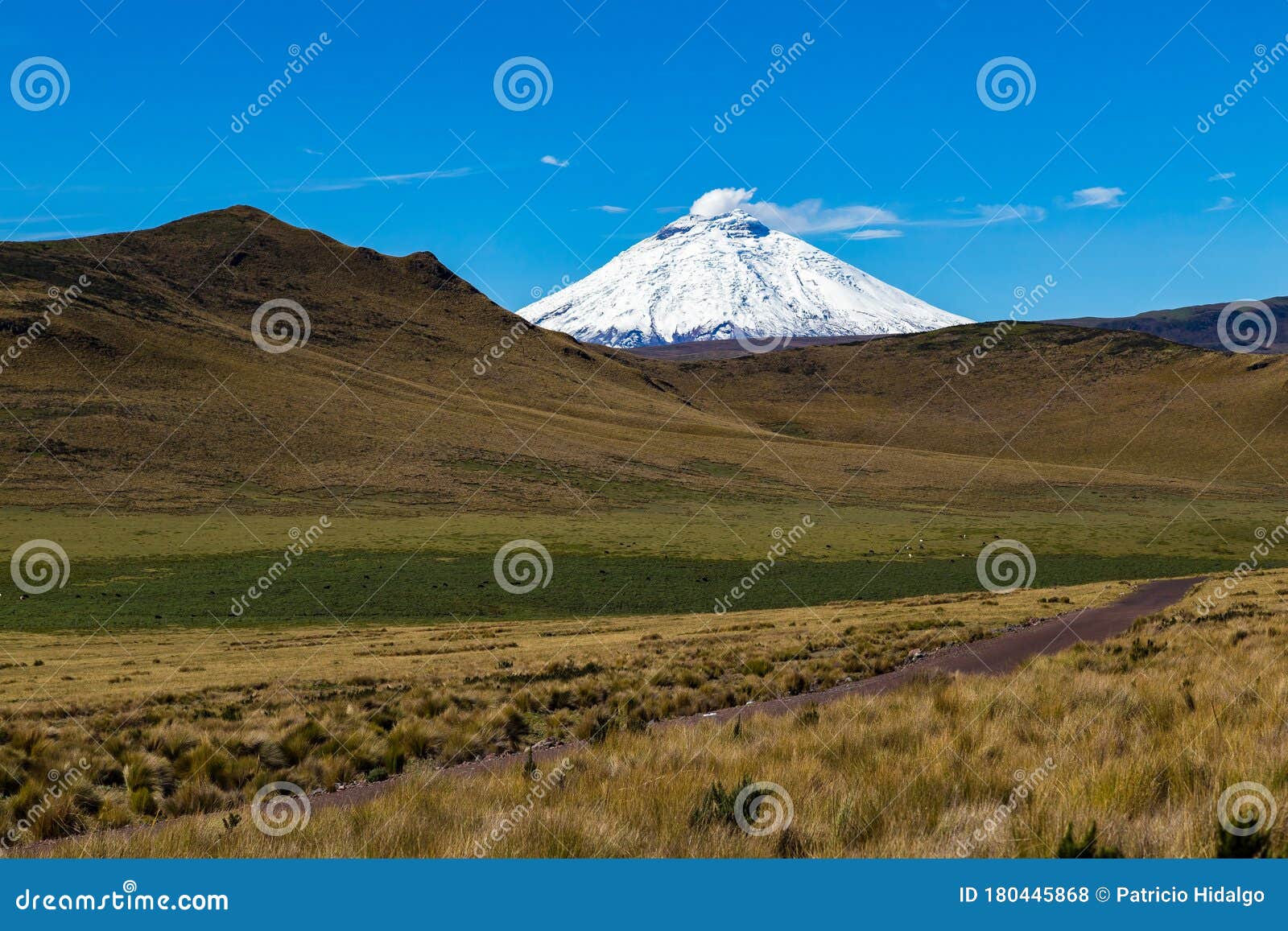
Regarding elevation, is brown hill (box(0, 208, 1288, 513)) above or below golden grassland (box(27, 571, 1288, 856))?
above

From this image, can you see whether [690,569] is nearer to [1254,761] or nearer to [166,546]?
[166,546]

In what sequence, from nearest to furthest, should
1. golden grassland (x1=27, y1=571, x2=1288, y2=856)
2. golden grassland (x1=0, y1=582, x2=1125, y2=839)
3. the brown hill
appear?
golden grassland (x1=27, y1=571, x2=1288, y2=856), golden grassland (x1=0, y1=582, x2=1125, y2=839), the brown hill

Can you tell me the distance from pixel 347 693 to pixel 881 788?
11223 mm

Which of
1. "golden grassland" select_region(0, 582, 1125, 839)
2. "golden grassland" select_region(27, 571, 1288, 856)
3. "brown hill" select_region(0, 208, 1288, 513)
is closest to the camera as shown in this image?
"golden grassland" select_region(27, 571, 1288, 856)

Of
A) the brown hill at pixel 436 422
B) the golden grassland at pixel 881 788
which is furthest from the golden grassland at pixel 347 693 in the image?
the brown hill at pixel 436 422

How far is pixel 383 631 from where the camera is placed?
3391 cm

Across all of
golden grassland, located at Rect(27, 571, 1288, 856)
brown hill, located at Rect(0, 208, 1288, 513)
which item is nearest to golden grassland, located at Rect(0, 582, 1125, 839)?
golden grassland, located at Rect(27, 571, 1288, 856)

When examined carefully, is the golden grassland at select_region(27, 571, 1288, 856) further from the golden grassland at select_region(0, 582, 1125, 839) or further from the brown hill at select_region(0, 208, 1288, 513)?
the brown hill at select_region(0, 208, 1288, 513)

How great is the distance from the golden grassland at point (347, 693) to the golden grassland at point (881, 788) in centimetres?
222

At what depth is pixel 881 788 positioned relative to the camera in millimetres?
7574

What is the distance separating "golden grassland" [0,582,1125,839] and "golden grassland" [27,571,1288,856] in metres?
2.22

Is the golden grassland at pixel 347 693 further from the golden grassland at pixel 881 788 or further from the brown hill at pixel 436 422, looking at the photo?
the brown hill at pixel 436 422

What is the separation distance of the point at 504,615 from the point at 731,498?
5849cm

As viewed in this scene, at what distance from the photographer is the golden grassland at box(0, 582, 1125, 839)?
1059 cm
